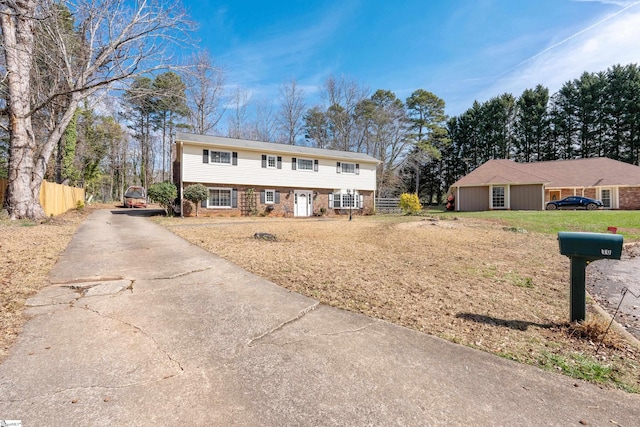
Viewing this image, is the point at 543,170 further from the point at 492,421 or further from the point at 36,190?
the point at 36,190

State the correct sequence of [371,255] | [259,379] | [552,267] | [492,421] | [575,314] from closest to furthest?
[492,421], [259,379], [575,314], [552,267], [371,255]

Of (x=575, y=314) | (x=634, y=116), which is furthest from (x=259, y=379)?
(x=634, y=116)

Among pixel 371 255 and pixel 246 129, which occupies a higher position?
pixel 246 129

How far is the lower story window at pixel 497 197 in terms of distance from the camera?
25703 mm

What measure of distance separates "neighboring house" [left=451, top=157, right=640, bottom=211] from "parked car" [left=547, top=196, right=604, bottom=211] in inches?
44.6

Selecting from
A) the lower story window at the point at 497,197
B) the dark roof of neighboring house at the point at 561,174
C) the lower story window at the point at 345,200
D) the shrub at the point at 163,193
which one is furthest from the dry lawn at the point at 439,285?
the dark roof of neighboring house at the point at 561,174

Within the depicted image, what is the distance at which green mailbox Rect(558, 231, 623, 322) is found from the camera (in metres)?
2.83

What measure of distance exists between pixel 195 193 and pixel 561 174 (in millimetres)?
31117

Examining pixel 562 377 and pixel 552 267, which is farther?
pixel 552 267

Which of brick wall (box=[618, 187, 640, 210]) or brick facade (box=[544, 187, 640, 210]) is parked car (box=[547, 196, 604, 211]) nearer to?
brick facade (box=[544, 187, 640, 210])

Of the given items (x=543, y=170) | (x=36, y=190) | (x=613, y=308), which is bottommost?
(x=613, y=308)

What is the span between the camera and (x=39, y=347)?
2.54 metres

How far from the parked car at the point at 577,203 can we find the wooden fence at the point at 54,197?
33.2m

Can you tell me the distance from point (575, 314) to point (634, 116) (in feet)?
150
